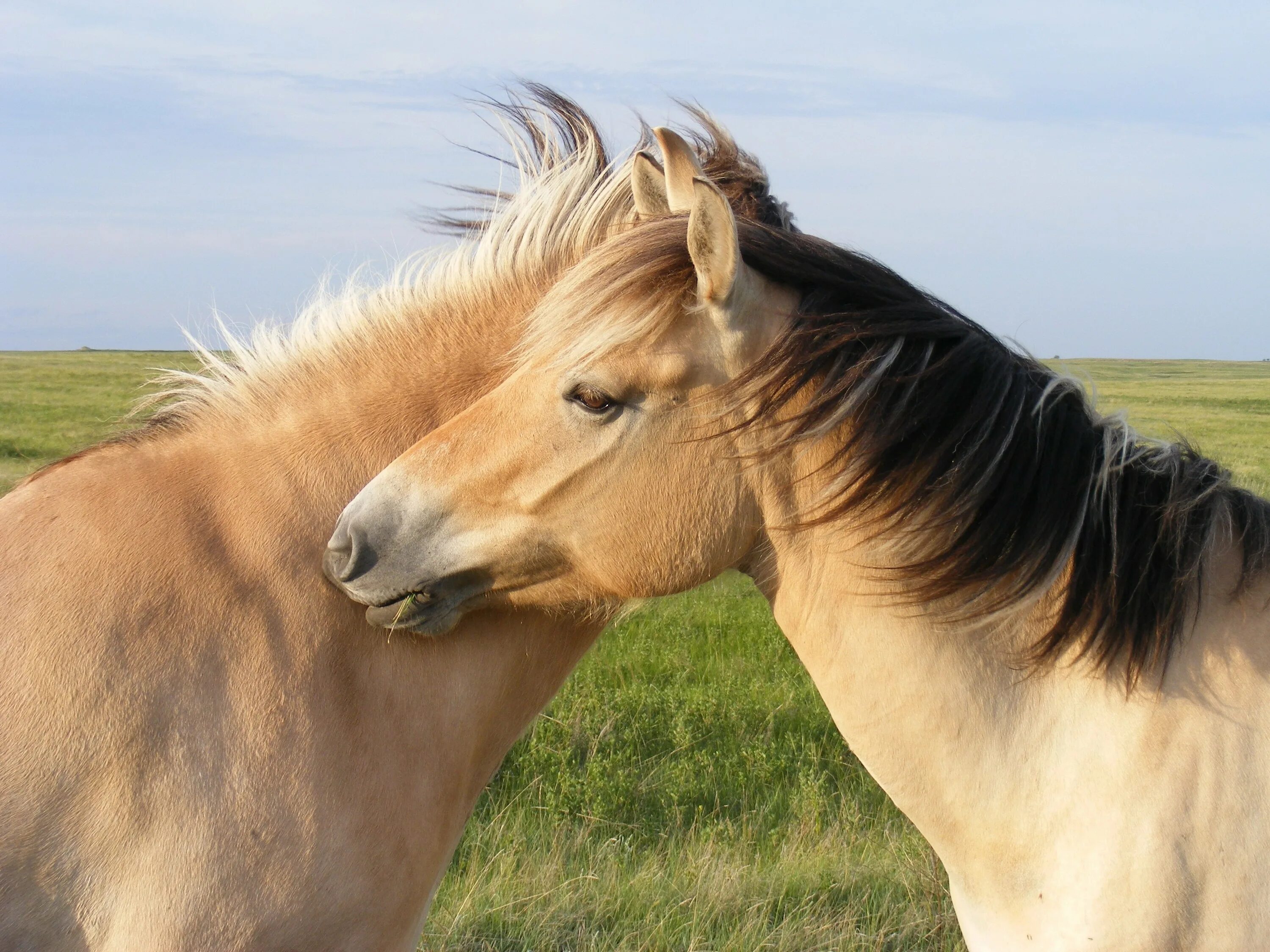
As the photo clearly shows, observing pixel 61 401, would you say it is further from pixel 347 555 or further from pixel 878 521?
pixel 878 521

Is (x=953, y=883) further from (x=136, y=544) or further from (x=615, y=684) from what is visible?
(x=615, y=684)

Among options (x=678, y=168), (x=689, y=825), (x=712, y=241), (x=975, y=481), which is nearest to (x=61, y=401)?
(x=689, y=825)

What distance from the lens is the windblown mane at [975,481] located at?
2.01 meters

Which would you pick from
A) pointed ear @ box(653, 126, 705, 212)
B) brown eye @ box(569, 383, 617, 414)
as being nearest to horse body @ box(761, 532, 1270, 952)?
brown eye @ box(569, 383, 617, 414)

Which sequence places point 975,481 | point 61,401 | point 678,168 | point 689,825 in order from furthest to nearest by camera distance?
point 61,401, point 689,825, point 678,168, point 975,481

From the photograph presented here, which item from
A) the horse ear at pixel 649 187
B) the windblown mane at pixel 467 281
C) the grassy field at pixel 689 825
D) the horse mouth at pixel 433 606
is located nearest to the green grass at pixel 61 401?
the windblown mane at pixel 467 281

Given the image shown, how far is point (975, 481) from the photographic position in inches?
80.4

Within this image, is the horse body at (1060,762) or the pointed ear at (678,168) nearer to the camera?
the horse body at (1060,762)

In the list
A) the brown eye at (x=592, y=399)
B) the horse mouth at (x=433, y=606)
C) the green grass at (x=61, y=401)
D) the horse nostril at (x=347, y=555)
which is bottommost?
the green grass at (x=61, y=401)

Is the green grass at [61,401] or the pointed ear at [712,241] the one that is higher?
the pointed ear at [712,241]

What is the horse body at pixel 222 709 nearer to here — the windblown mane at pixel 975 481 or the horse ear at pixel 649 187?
the horse ear at pixel 649 187

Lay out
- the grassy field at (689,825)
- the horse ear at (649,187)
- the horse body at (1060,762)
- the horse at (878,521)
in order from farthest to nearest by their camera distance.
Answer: the grassy field at (689,825) < the horse ear at (649,187) < the horse at (878,521) < the horse body at (1060,762)

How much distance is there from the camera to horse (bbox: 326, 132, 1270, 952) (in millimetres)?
1999

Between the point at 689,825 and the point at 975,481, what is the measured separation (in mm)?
3265
